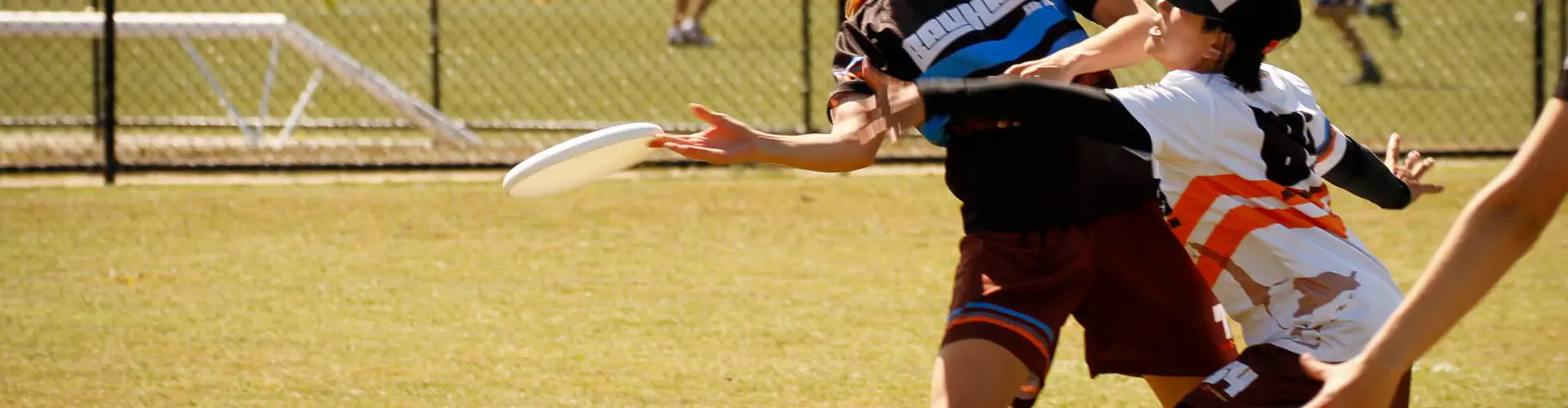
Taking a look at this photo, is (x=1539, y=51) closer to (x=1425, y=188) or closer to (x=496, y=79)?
(x=496, y=79)

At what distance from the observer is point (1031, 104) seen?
2.31 meters

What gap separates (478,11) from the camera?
→ 607 inches

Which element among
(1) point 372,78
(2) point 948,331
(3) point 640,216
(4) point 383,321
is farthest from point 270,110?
(2) point 948,331

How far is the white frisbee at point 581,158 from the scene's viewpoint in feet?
8.74

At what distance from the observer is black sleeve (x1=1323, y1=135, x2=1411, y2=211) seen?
2.84 metres

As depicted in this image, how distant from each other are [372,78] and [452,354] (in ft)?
18.2

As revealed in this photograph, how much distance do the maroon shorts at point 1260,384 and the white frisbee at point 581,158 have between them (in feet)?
3.12

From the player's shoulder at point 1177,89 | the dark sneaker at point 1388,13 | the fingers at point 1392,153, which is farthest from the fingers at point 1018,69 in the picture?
the dark sneaker at point 1388,13

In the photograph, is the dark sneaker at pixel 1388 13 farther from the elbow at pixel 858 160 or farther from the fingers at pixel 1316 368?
the fingers at pixel 1316 368

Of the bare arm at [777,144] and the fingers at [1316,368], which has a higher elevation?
the bare arm at [777,144]

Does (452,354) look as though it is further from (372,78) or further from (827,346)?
(372,78)

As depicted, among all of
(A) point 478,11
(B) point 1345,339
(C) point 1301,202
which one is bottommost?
(A) point 478,11

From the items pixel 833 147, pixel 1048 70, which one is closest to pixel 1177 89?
pixel 1048 70


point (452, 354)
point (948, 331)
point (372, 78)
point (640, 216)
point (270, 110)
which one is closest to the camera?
point (948, 331)
